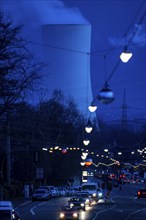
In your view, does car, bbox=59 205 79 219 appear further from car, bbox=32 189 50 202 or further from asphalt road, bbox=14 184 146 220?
car, bbox=32 189 50 202

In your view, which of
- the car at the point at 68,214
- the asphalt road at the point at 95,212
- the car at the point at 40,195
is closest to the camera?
the car at the point at 68,214

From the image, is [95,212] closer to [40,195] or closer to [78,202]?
[78,202]

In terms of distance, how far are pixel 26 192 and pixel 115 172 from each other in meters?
74.1

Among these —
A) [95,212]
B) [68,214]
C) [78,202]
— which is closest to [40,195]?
[78,202]

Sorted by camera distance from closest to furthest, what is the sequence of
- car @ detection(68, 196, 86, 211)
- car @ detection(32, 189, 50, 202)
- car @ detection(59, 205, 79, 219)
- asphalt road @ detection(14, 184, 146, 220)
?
car @ detection(59, 205, 79, 219) → asphalt road @ detection(14, 184, 146, 220) → car @ detection(68, 196, 86, 211) → car @ detection(32, 189, 50, 202)

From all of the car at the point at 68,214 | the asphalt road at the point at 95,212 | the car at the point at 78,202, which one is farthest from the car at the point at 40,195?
the car at the point at 68,214

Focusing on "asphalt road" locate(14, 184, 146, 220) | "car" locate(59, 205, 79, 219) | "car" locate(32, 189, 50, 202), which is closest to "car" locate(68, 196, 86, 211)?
"asphalt road" locate(14, 184, 146, 220)

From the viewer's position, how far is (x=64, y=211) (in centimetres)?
3816

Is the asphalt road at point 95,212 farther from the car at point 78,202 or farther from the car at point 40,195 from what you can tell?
the car at point 40,195

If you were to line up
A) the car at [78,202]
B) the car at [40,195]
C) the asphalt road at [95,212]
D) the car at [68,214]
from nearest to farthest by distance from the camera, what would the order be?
the car at [68,214]
the asphalt road at [95,212]
the car at [78,202]
the car at [40,195]

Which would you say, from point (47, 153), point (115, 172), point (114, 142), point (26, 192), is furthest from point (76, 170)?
point (115, 172)

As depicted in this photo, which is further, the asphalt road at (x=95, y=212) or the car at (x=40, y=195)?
the car at (x=40, y=195)

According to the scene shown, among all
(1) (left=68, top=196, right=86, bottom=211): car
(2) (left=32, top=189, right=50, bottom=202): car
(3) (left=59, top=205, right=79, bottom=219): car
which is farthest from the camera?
(2) (left=32, top=189, right=50, bottom=202): car

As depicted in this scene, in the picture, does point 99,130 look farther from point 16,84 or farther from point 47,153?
point 16,84
